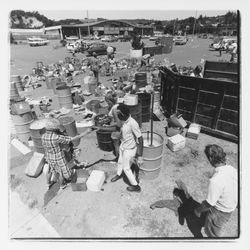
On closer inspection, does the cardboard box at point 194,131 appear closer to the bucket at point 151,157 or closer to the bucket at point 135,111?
the bucket at point 135,111

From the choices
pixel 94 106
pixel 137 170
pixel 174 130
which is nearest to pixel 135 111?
pixel 174 130

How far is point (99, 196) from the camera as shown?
4055mm

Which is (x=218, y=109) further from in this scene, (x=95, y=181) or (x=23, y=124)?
(x=23, y=124)

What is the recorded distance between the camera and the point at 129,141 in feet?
12.1

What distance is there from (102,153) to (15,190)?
7.94 ft

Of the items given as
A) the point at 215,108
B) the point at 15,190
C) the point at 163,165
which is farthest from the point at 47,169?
the point at 215,108

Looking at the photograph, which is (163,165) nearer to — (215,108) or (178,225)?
(178,225)

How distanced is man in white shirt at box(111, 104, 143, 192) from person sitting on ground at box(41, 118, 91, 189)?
3.09 ft

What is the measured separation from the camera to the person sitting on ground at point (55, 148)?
3494 millimetres

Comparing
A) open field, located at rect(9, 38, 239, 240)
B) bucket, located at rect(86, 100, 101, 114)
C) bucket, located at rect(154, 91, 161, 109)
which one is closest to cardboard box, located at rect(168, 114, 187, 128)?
open field, located at rect(9, 38, 239, 240)

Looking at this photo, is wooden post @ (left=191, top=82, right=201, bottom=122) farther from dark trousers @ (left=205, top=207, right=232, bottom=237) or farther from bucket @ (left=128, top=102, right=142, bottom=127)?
dark trousers @ (left=205, top=207, right=232, bottom=237)

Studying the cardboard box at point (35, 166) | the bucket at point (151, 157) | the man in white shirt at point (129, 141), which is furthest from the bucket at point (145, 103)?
the cardboard box at point (35, 166)

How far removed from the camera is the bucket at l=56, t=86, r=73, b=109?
774 centimetres

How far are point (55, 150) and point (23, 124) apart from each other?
9.53 ft
